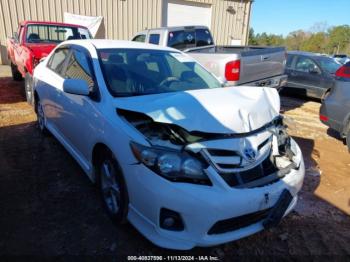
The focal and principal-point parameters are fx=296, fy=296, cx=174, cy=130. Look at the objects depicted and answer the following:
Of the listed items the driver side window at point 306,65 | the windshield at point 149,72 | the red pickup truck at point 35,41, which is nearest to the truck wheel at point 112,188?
the windshield at point 149,72

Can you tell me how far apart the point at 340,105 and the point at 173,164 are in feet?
12.6

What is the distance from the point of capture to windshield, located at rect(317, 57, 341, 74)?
838cm

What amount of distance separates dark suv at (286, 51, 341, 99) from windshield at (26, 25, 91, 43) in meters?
6.17

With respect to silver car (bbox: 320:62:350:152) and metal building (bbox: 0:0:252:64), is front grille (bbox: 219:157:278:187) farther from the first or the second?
metal building (bbox: 0:0:252:64)

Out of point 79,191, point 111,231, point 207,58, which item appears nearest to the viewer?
point 111,231

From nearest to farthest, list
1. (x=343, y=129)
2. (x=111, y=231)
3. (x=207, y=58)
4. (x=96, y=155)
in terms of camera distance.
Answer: (x=111, y=231) → (x=96, y=155) → (x=343, y=129) → (x=207, y=58)

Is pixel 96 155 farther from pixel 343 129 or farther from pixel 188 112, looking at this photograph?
pixel 343 129

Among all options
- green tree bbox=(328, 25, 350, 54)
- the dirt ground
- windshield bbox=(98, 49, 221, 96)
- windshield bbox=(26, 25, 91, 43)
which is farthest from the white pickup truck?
green tree bbox=(328, 25, 350, 54)

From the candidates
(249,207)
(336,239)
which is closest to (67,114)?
(249,207)

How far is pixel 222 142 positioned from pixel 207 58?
12.8 ft

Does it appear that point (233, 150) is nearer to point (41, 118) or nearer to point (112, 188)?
point (112, 188)

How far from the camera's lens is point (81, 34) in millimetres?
8250

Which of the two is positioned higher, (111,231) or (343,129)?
(343,129)

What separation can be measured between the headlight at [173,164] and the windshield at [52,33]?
6.56 metres
